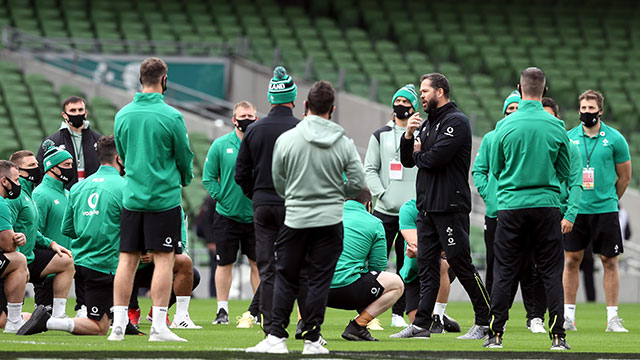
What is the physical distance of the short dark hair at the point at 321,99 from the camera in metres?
7.29

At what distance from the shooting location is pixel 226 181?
1085 cm

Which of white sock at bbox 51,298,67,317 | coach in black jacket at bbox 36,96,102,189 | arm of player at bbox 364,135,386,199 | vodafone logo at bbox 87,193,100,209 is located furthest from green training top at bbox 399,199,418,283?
coach in black jacket at bbox 36,96,102,189

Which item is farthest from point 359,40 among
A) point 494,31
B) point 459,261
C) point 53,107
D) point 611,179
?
point 459,261

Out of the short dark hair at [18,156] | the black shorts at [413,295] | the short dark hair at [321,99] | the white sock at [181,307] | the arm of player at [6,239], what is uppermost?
the short dark hair at [321,99]

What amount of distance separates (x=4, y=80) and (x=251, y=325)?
1251 cm

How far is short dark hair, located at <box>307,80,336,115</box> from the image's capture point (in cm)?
729

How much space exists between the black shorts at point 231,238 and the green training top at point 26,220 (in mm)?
2090

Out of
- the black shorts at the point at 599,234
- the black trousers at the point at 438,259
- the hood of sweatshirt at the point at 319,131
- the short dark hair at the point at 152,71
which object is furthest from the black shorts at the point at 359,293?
the black shorts at the point at 599,234

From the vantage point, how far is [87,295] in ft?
28.5

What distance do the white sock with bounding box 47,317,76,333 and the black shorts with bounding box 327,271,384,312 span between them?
1.96 meters

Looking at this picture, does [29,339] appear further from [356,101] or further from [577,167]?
[356,101]

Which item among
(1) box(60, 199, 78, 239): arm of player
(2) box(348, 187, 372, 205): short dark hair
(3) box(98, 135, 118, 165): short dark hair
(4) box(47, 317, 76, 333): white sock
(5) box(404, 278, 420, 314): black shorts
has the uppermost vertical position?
(3) box(98, 135, 118, 165): short dark hair

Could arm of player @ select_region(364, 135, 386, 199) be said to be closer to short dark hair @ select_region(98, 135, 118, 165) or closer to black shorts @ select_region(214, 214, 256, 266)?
black shorts @ select_region(214, 214, 256, 266)

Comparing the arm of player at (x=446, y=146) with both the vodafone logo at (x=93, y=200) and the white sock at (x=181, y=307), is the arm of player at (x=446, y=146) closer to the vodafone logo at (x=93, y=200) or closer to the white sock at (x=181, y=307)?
the vodafone logo at (x=93, y=200)
